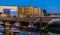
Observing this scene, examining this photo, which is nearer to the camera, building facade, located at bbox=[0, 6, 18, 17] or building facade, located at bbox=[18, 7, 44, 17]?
building facade, located at bbox=[0, 6, 18, 17]

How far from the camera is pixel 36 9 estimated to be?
2.34 meters

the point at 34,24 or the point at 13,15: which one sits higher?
the point at 13,15

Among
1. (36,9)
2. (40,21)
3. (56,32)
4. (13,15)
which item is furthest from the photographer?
(36,9)

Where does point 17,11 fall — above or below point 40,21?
above

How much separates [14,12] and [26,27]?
317 mm

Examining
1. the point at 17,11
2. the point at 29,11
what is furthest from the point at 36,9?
the point at 17,11

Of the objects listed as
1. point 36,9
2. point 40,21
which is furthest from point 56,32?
→ point 36,9

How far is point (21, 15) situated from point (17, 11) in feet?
0.35

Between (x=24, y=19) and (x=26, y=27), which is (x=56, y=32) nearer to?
(x=26, y=27)

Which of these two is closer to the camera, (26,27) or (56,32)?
(56,32)

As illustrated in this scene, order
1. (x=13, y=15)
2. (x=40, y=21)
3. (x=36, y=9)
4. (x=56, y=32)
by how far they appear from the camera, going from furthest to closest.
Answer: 1. (x=36, y=9)
2. (x=13, y=15)
3. (x=40, y=21)
4. (x=56, y=32)

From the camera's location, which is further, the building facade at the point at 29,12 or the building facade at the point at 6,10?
the building facade at the point at 29,12

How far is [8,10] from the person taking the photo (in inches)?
81.3

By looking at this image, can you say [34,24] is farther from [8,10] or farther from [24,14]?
[8,10]
